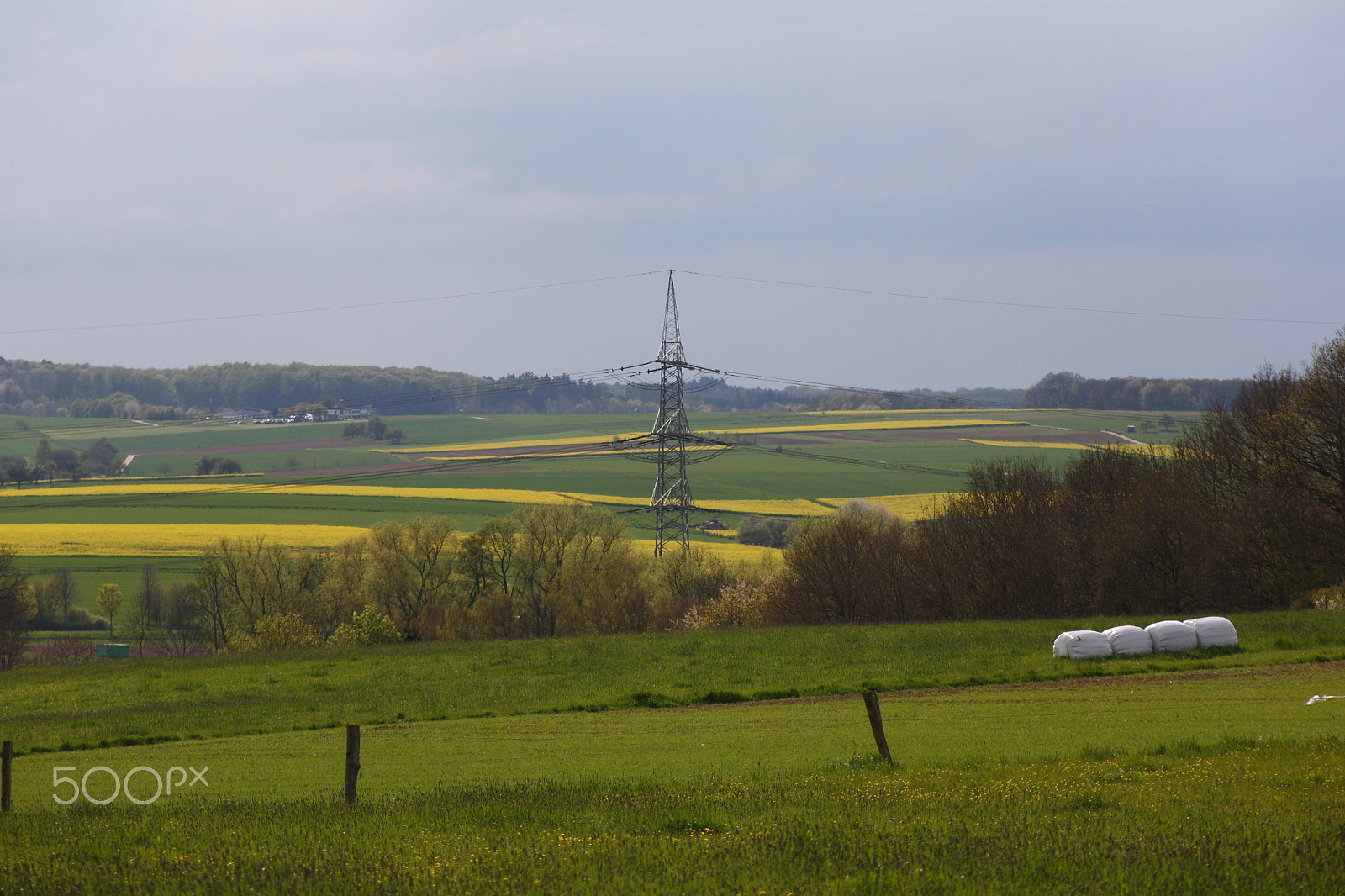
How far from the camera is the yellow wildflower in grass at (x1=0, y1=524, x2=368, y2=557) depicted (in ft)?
285

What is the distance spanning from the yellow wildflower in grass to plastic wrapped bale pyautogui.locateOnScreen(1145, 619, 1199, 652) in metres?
69.5

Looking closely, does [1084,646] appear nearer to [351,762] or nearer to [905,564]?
[351,762]

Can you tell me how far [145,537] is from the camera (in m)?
91.3

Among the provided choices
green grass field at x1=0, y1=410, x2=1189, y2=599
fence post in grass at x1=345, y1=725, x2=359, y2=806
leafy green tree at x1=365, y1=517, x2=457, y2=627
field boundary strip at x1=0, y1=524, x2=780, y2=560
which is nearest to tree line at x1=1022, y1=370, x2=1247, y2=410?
green grass field at x1=0, y1=410, x2=1189, y2=599

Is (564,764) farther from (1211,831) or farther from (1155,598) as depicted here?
(1155,598)

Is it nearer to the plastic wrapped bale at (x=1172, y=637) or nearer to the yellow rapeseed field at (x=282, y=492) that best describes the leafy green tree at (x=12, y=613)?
the yellow rapeseed field at (x=282, y=492)

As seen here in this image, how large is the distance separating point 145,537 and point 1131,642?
89029 mm

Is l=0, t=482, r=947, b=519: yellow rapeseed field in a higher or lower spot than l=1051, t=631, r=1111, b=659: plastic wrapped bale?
lower

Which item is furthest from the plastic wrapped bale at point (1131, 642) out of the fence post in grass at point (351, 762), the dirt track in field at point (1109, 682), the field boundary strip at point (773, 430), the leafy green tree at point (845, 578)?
the field boundary strip at point (773, 430)

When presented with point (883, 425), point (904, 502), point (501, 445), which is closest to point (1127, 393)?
point (883, 425)

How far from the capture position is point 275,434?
513 ft

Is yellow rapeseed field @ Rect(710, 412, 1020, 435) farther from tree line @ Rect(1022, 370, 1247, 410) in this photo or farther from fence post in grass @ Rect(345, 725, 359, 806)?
fence post in grass @ Rect(345, 725, 359, 806)

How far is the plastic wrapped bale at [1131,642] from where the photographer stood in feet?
96.2

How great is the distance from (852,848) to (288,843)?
20.0 feet
